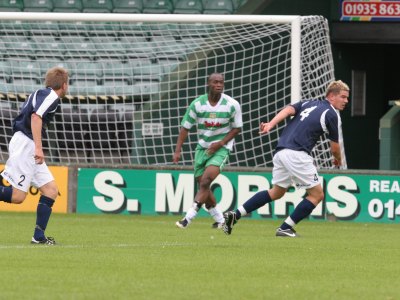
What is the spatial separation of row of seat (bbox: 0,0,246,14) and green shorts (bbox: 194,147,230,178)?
8477 mm

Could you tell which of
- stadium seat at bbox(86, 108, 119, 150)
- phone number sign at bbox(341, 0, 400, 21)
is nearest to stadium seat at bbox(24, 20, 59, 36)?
stadium seat at bbox(86, 108, 119, 150)

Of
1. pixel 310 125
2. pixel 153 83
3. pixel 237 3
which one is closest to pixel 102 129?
pixel 153 83

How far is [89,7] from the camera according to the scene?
24.2m

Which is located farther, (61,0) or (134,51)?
(61,0)

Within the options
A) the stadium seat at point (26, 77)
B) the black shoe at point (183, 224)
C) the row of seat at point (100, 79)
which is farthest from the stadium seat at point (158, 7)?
the black shoe at point (183, 224)

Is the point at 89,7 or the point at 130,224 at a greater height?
the point at 89,7

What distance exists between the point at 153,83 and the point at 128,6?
3.93 meters

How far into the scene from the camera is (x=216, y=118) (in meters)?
15.3

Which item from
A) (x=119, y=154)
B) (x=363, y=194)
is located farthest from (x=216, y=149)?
(x=119, y=154)

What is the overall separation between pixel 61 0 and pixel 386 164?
23.4 ft

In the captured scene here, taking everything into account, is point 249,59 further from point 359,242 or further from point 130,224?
point 359,242

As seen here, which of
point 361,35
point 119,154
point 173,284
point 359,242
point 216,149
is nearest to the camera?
point 173,284

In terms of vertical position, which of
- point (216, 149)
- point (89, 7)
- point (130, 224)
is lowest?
point (130, 224)

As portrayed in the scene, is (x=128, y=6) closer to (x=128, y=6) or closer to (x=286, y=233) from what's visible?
(x=128, y=6)
